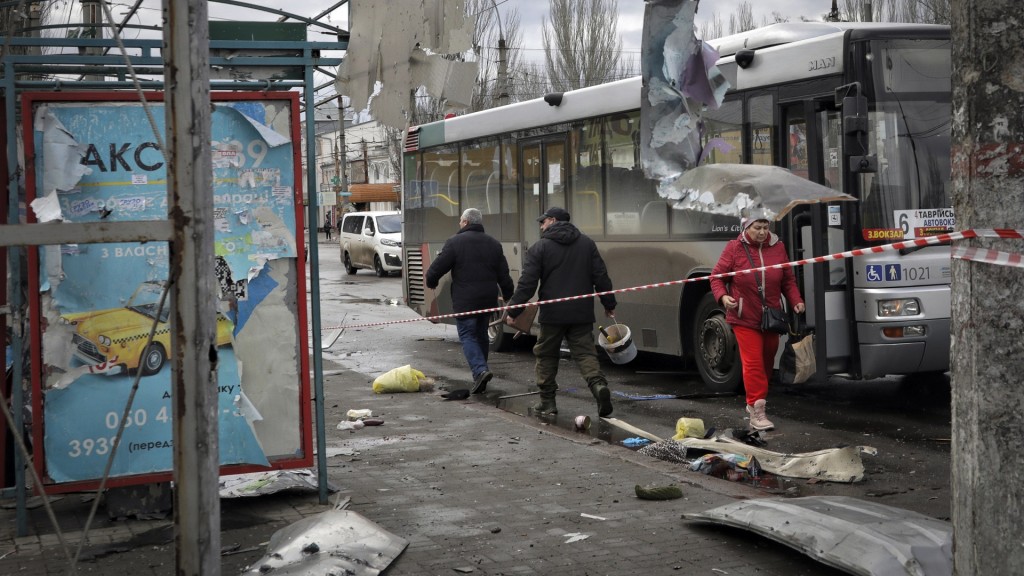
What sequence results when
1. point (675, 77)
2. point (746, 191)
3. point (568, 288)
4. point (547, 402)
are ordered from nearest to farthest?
point (675, 77) → point (746, 191) → point (568, 288) → point (547, 402)

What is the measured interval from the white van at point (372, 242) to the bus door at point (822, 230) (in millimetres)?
25227

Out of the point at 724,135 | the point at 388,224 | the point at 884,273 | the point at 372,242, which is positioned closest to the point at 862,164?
the point at 884,273

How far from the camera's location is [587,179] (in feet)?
44.4

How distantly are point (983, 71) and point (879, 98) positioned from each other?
253 inches

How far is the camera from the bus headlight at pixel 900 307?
971 cm

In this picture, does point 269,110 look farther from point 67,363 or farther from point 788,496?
point 788,496

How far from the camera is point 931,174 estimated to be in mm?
9844

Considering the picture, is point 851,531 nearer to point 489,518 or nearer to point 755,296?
point 489,518

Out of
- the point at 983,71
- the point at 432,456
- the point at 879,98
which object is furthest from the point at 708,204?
the point at 983,71

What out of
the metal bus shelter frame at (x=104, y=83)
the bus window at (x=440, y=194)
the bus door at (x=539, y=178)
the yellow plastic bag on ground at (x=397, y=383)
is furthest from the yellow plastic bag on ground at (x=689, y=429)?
the bus window at (x=440, y=194)

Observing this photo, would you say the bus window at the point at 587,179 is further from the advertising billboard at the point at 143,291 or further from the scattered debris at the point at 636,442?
the advertising billboard at the point at 143,291

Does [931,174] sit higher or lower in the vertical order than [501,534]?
higher

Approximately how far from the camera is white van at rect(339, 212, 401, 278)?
35281 mm

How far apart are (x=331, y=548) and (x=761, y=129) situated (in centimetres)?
679
